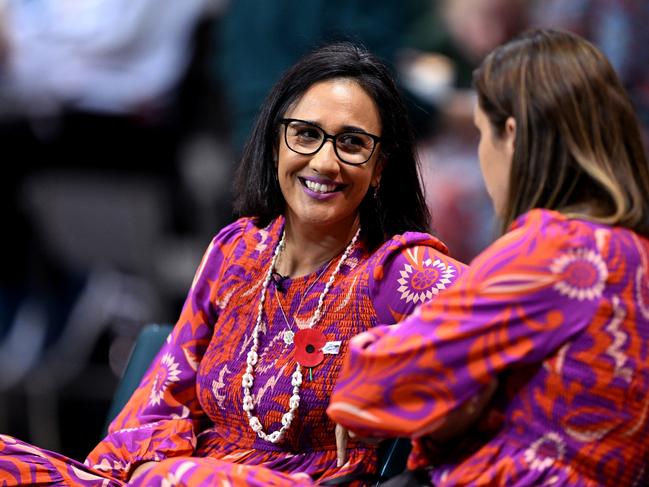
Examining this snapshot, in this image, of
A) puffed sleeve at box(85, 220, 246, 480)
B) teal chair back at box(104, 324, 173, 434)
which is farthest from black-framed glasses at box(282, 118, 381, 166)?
teal chair back at box(104, 324, 173, 434)

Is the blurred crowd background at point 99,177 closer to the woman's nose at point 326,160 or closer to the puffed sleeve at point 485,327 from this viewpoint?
the woman's nose at point 326,160

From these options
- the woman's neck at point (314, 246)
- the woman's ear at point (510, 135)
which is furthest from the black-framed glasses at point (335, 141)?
the woman's ear at point (510, 135)

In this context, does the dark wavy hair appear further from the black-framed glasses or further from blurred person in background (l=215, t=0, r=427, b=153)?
blurred person in background (l=215, t=0, r=427, b=153)

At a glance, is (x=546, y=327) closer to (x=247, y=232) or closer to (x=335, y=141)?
(x=335, y=141)

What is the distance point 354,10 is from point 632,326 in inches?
107

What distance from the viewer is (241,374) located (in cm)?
259

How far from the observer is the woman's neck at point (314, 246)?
268 cm

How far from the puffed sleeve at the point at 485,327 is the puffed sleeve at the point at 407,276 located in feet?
1.24

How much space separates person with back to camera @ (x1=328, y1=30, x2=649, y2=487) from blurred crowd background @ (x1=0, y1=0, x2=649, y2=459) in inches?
107

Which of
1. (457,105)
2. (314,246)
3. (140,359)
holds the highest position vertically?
(457,105)

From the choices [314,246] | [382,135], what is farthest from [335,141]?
[314,246]

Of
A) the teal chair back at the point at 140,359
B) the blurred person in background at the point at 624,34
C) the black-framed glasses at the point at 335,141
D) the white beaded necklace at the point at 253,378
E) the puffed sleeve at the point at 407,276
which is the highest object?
the blurred person in background at the point at 624,34

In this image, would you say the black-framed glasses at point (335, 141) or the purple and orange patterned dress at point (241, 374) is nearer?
the purple and orange patterned dress at point (241, 374)

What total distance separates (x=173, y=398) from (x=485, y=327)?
0.95 m
